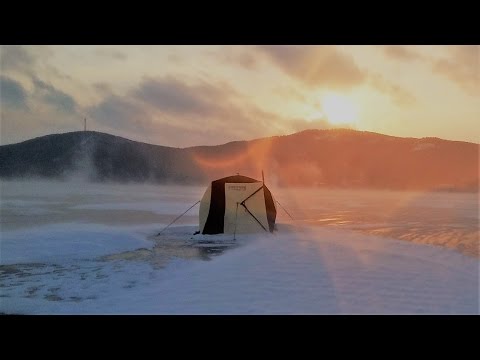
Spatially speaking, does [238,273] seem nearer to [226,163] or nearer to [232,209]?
[232,209]

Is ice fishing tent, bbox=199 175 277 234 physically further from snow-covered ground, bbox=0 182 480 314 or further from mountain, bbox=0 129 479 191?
mountain, bbox=0 129 479 191

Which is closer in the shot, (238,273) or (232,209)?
(238,273)

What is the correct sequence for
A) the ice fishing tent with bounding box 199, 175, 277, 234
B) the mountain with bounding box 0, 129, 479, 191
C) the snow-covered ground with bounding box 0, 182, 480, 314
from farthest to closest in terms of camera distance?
the mountain with bounding box 0, 129, 479, 191
the ice fishing tent with bounding box 199, 175, 277, 234
the snow-covered ground with bounding box 0, 182, 480, 314

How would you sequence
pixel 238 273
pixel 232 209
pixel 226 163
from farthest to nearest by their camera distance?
pixel 226 163 → pixel 232 209 → pixel 238 273

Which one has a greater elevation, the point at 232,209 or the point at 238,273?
the point at 232,209

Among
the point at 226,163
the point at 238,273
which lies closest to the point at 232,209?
the point at 238,273

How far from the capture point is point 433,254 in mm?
9352

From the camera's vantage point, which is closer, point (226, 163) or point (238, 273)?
point (238, 273)

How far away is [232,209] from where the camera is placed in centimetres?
1283

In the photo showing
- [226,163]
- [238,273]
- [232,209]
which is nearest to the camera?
Answer: [238,273]

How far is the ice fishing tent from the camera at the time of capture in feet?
42.0

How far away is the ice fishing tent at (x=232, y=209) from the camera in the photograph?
42.0 ft

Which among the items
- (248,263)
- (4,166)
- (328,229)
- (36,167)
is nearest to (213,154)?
(36,167)

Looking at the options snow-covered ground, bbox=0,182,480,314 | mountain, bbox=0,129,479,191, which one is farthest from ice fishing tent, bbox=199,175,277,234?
mountain, bbox=0,129,479,191
